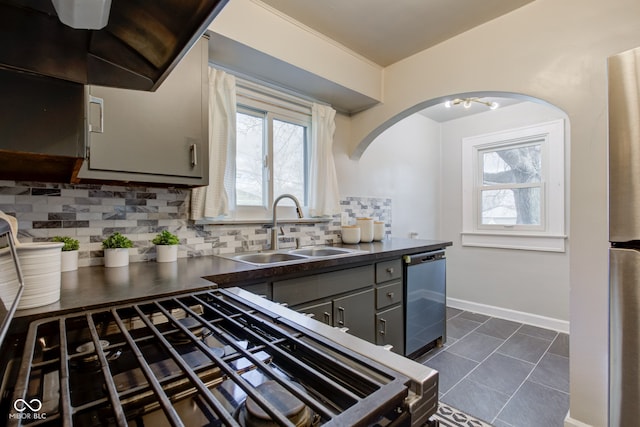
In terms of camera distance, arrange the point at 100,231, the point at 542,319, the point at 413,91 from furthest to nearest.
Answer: the point at 542,319
the point at 413,91
the point at 100,231

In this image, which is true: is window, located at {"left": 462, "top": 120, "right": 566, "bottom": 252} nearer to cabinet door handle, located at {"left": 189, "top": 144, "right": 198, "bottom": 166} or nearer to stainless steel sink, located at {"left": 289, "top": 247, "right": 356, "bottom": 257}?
stainless steel sink, located at {"left": 289, "top": 247, "right": 356, "bottom": 257}

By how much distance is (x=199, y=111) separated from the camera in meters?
1.52

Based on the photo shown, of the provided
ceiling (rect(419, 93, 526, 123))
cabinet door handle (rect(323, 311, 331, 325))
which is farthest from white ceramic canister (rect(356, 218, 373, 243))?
ceiling (rect(419, 93, 526, 123))

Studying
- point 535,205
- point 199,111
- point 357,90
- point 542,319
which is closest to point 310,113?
point 357,90

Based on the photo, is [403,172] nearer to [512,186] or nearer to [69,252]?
[512,186]

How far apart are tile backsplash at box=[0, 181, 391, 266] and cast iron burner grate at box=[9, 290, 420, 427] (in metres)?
0.88

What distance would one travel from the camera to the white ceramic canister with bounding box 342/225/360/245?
8.23 feet

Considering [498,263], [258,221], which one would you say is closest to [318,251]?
[258,221]

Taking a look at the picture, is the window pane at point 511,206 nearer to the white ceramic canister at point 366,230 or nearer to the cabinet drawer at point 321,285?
the white ceramic canister at point 366,230

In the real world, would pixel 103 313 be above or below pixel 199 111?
A: below

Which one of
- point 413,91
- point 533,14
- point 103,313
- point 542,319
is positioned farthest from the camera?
point 542,319

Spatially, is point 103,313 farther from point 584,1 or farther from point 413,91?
point 584,1

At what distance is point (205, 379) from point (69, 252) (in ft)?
4.00

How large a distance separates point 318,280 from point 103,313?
104 centimetres
